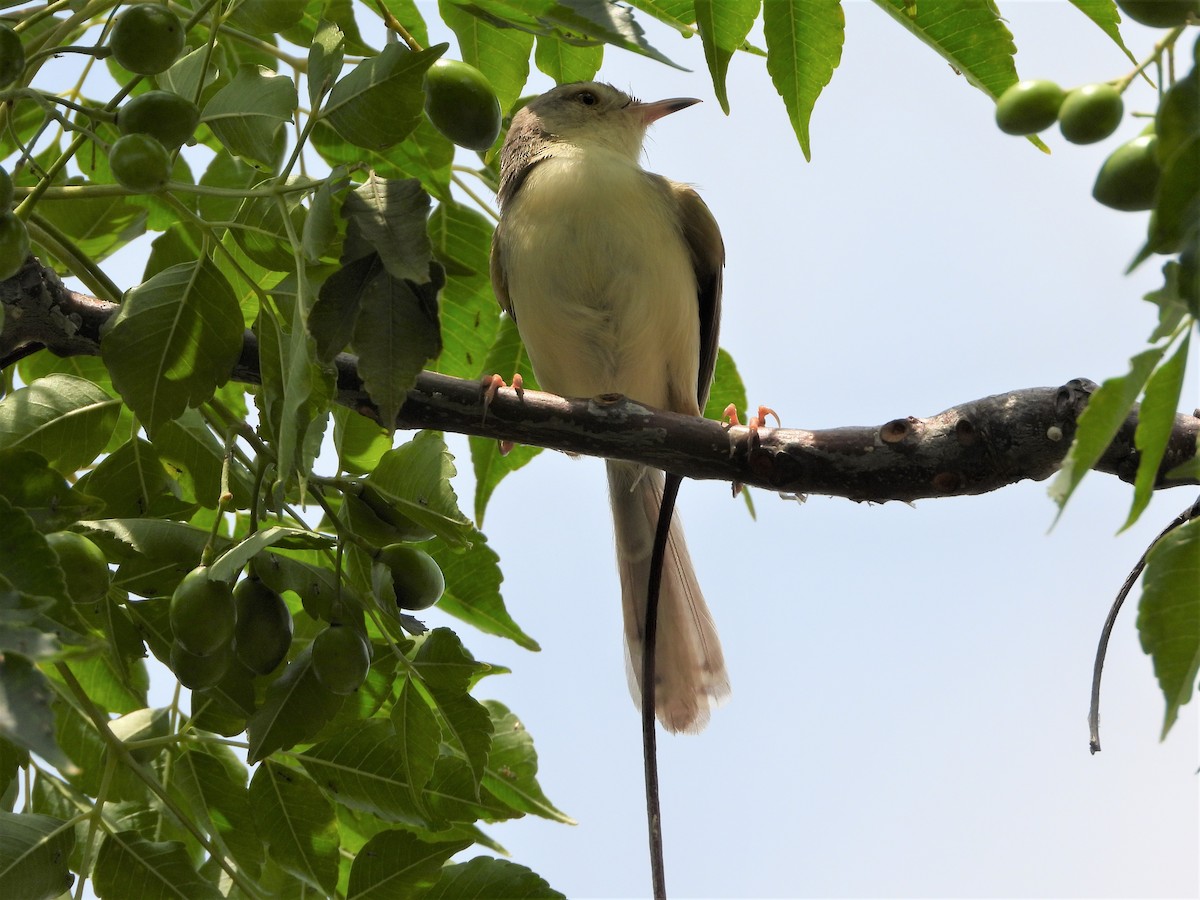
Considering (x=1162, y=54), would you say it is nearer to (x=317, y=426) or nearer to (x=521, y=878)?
(x=317, y=426)

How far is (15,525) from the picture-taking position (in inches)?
53.9

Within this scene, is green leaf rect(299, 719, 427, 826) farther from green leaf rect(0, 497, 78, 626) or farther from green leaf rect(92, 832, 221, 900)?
green leaf rect(0, 497, 78, 626)

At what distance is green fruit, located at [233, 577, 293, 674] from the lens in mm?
1942

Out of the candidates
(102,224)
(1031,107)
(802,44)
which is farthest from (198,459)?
(1031,107)

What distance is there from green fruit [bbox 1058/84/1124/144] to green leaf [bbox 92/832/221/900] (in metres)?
1.67

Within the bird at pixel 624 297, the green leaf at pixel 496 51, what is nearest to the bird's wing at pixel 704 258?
the bird at pixel 624 297

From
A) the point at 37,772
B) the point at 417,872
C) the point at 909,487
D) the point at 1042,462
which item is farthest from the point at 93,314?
the point at 1042,462

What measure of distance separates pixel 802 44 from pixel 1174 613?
1.30 metres

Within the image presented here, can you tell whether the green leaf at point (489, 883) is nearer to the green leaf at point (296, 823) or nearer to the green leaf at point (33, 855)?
the green leaf at point (296, 823)

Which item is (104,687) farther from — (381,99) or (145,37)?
(381,99)

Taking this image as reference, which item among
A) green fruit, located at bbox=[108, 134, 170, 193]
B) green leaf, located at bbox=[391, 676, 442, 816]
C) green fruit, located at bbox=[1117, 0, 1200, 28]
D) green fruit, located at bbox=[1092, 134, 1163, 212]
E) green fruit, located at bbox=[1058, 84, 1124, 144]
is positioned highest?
green fruit, located at bbox=[108, 134, 170, 193]

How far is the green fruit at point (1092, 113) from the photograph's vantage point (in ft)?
4.36

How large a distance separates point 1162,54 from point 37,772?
2.15 meters

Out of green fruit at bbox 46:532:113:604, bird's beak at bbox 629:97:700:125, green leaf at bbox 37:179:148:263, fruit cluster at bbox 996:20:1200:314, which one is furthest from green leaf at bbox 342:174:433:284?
bird's beak at bbox 629:97:700:125
